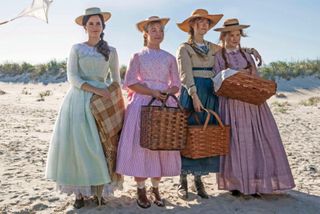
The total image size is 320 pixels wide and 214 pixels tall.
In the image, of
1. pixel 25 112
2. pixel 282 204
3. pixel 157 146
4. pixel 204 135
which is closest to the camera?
pixel 157 146

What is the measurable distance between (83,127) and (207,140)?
1.23 meters

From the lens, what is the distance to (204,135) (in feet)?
14.7

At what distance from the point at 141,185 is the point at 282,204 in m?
1.51

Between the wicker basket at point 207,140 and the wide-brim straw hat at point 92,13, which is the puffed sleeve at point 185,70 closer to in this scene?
the wicker basket at point 207,140

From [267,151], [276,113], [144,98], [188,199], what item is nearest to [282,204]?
[267,151]

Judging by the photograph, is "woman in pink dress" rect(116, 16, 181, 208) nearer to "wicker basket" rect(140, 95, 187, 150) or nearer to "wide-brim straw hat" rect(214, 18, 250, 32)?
"wicker basket" rect(140, 95, 187, 150)

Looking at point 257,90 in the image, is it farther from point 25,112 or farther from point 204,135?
point 25,112

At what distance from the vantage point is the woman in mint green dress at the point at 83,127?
14.4 feet

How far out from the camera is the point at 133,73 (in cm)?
459

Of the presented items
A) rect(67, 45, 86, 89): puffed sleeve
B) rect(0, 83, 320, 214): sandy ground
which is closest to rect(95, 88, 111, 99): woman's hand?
rect(67, 45, 86, 89): puffed sleeve

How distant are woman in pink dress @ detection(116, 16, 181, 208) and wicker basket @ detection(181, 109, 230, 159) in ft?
0.90

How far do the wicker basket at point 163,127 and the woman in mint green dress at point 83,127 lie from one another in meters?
A: 0.50

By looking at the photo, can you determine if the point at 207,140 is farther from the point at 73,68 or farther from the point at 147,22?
the point at 73,68

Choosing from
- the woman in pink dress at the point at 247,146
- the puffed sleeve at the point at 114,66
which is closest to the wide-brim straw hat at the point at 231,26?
the woman in pink dress at the point at 247,146
